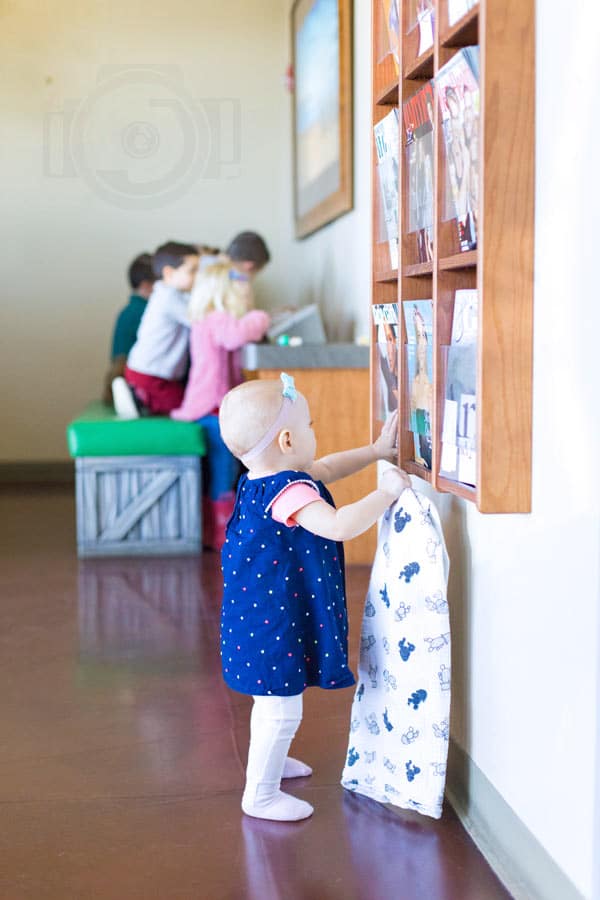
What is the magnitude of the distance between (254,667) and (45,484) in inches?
190

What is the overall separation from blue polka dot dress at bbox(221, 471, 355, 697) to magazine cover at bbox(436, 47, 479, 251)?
1.76ft

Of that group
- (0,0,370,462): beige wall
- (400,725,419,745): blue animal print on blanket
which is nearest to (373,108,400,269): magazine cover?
(400,725,419,745): blue animal print on blanket

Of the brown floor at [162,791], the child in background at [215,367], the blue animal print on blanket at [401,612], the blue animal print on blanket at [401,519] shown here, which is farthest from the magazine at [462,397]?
the child in background at [215,367]

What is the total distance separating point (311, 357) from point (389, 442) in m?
1.82

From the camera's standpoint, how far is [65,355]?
667cm

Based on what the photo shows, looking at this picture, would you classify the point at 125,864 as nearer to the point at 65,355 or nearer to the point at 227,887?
the point at 227,887

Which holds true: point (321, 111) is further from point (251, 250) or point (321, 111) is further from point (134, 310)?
point (134, 310)

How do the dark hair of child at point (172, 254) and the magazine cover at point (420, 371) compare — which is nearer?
the magazine cover at point (420, 371)

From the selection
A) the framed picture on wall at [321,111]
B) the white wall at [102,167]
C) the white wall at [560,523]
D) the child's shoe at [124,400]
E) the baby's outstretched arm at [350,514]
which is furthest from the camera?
the white wall at [102,167]

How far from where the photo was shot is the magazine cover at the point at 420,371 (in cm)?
188

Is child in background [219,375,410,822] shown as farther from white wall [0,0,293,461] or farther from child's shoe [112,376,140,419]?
white wall [0,0,293,461]

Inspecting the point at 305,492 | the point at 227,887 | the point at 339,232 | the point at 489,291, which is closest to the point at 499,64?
the point at 489,291

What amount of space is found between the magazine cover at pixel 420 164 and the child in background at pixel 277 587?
1.18ft

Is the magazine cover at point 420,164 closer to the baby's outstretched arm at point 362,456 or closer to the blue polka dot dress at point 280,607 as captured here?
the baby's outstretched arm at point 362,456
